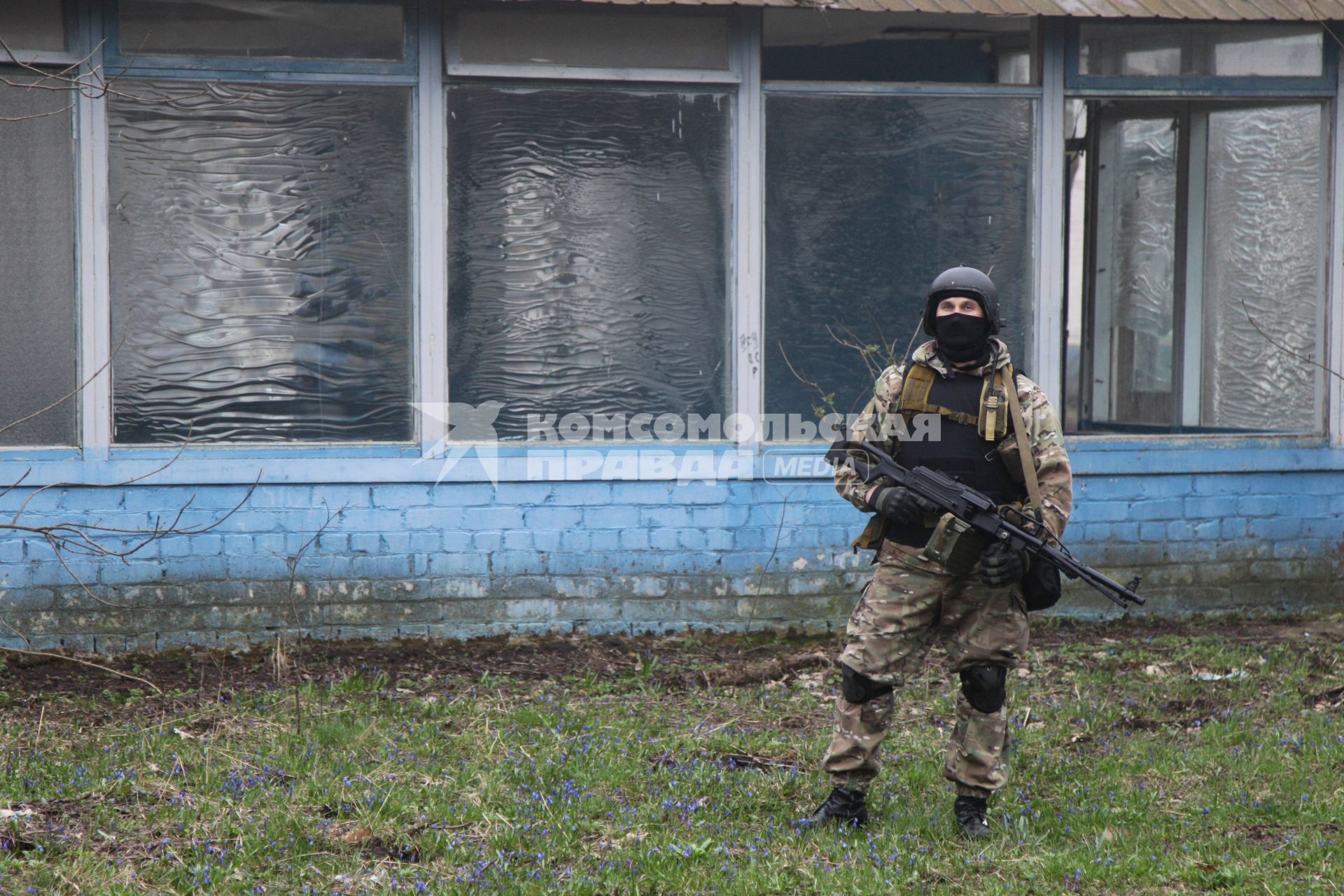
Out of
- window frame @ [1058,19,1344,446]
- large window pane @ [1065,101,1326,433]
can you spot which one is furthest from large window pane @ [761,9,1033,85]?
large window pane @ [1065,101,1326,433]

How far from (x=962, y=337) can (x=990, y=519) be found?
1.97 ft

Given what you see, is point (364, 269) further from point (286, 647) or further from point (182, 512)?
point (286, 647)

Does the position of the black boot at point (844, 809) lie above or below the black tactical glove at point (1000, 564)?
below

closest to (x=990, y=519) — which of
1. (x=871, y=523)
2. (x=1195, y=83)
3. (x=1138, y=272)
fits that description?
(x=871, y=523)

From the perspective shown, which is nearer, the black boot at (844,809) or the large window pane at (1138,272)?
the black boot at (844,809)

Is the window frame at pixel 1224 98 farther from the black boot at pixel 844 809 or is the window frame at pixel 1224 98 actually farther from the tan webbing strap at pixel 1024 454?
the black boot at pixel 844 809

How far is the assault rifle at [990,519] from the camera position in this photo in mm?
4055

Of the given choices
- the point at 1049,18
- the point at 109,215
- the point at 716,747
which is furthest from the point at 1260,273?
the point at 109,215

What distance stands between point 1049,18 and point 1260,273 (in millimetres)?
2012

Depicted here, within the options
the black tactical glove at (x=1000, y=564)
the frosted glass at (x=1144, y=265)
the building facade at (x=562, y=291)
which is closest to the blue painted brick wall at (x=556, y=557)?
the building facade at (x=562, y=291)

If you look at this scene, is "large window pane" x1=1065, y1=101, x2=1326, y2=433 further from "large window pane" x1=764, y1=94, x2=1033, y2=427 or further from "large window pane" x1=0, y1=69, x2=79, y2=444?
"large window pane" x1=0, y1=69, x2=79, y2=444

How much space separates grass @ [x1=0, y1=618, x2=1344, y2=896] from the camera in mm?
3787

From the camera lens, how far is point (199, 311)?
653cm

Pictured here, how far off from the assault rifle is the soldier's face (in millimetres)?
515
